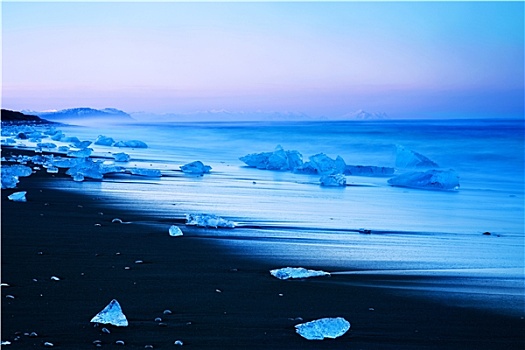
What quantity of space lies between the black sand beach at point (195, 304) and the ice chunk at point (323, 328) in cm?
4

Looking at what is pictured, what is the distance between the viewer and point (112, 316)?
3.33 m

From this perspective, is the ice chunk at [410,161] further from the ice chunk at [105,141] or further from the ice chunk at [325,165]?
the ice chunk at [105,141]

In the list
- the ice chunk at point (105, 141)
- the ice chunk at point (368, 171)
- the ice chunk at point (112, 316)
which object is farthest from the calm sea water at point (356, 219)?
the ice chunk at point (105, 141)

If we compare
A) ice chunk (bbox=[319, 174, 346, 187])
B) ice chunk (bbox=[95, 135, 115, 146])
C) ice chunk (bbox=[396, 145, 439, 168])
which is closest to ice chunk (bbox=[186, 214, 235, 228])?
ice chunk (bbox=[319, 174, 346, 187])

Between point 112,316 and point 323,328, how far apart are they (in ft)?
3.56

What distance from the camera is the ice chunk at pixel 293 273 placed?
4.64 metres

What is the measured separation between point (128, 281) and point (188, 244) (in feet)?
4.85

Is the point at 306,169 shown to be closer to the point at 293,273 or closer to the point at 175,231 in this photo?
the point at 175,231

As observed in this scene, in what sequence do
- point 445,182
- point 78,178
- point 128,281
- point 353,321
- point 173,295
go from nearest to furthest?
point 353,321 < point 173,295 < point 128,281 < point 78,178 < point 445,182

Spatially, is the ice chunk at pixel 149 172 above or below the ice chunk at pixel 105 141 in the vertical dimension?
above

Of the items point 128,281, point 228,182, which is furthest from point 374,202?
point 128,281

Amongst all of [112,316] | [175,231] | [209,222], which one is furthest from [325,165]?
[112,316]

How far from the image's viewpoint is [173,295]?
401 cm

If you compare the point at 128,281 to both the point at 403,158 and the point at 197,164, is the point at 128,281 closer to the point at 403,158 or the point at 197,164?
the point at 197,164
